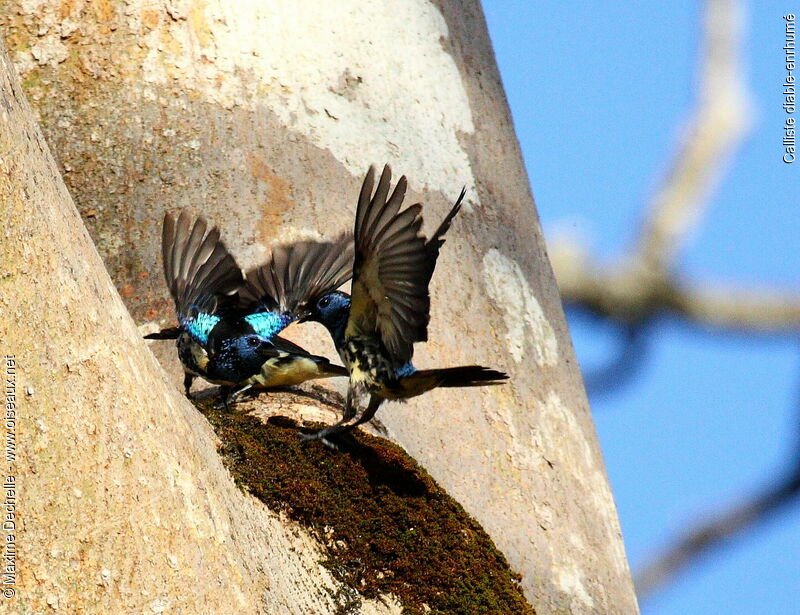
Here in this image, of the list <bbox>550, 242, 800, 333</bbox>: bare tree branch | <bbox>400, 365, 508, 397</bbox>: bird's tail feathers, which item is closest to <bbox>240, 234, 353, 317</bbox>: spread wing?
<bbox>400, 365, 508, 397</bbox>: bird's tail feathers

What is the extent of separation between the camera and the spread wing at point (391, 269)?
9.05 ft

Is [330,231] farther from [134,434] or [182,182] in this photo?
[134,434]

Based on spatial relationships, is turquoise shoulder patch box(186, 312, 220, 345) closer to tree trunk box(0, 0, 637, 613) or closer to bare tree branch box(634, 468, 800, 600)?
tree trunk box(0, 0, 637, 613)

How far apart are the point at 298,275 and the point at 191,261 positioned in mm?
320

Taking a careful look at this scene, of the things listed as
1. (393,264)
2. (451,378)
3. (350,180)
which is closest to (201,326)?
(350,180)

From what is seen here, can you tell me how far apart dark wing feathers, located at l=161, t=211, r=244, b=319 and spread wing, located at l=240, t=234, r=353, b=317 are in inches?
3.3

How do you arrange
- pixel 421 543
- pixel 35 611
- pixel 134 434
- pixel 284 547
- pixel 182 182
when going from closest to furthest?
pixel 35 611, pixel 134 434, pixel 284 547, pixel 421 543, pixel 182 182

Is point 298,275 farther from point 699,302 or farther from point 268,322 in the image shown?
point 699,302

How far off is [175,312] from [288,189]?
43 cm

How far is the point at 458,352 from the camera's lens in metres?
2.99

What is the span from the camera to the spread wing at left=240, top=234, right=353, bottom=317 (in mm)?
3135

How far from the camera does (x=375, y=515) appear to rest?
8.61 ft

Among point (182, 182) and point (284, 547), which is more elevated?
point (182, 182)

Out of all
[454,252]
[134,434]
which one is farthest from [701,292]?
[134,434]
